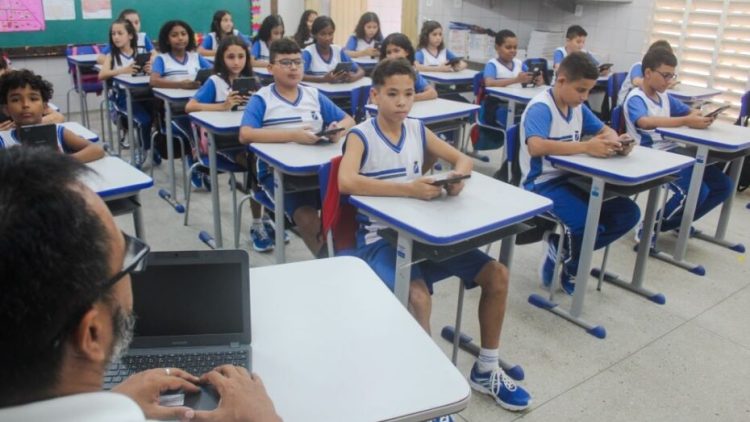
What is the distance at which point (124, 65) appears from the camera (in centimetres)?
527

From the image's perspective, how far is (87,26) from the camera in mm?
6863

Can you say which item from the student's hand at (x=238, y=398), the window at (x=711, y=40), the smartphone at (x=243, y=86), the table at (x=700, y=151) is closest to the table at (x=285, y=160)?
the smartphone at (x=243, y=86)

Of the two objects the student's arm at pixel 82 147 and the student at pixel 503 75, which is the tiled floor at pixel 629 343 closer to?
the student's arm at pixel 82 147

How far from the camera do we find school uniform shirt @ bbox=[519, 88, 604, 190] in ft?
9.62

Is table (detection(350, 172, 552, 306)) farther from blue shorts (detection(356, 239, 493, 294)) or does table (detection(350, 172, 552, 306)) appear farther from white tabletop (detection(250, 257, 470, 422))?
white tabletop (detection(250, 257, 470, 422))

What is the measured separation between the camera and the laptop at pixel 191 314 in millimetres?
1198

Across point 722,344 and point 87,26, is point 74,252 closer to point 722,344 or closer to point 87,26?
point 722,344

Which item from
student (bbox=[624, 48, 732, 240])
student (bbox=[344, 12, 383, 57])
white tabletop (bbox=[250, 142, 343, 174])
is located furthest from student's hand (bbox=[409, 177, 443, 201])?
student (bbox=[344, 12, 383, 57])

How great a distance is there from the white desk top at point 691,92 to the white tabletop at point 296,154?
11.4ft

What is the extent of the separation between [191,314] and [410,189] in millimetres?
1076

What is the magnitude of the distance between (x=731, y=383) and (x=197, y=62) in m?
4.14

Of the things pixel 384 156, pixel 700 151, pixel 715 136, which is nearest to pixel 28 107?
pixel 384 156

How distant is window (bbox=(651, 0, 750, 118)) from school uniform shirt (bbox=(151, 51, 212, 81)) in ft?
14.4

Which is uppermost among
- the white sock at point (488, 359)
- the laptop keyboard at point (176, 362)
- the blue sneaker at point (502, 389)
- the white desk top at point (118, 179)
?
the white desk top at point (118, 179)
